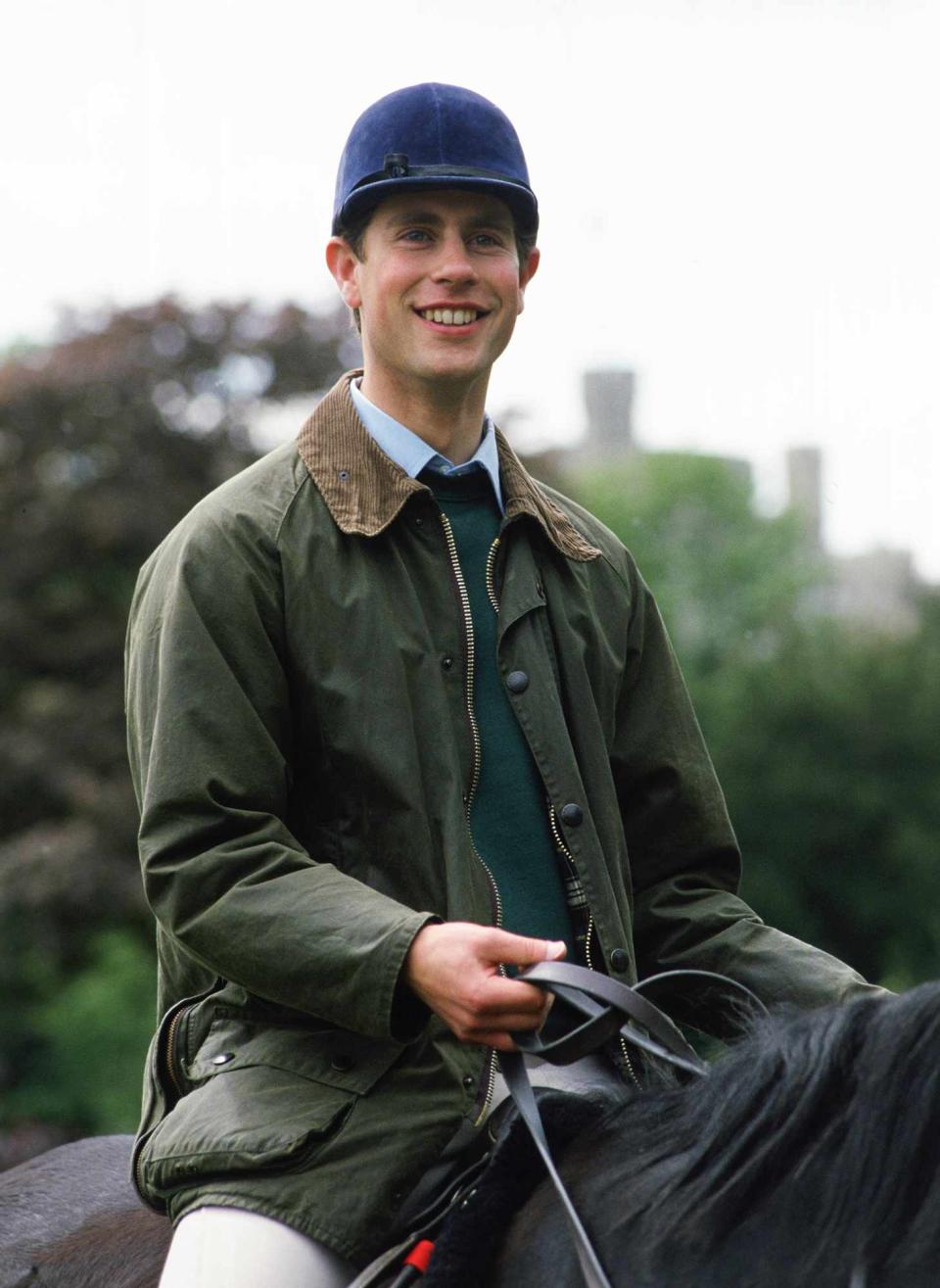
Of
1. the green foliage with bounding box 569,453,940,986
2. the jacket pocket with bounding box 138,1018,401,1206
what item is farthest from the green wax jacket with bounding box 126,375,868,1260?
the green foliage with bounding box 569,453,940,986

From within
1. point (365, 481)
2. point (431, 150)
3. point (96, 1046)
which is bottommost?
point (96, 1046)

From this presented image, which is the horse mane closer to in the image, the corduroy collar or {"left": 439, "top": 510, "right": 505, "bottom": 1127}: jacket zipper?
{"left": 439, "top": 510, "right": 505, "bottom": 1127}: jacket zipper

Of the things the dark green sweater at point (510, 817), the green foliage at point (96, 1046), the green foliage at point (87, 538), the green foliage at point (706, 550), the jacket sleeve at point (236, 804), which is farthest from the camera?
the green foliage at point (706, 550)

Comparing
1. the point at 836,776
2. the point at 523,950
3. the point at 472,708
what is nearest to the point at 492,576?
the point at 472,708

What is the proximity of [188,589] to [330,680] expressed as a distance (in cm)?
25

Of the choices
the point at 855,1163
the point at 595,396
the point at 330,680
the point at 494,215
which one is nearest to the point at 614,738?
the point at 330,680

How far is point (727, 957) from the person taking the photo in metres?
3.08

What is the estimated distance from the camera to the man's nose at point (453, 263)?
9.75 feet

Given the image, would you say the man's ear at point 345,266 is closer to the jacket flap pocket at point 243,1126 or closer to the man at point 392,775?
the man at point 392,775

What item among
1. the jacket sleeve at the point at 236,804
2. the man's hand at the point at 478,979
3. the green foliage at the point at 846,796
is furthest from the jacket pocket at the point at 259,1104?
the green foliage at the point at 846,796

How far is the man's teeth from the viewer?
9.83 ft

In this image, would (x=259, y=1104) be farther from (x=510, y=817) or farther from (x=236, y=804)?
(x=510, y=817)

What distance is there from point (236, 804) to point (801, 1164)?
953 millimetres

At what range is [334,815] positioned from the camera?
9.23 ft
